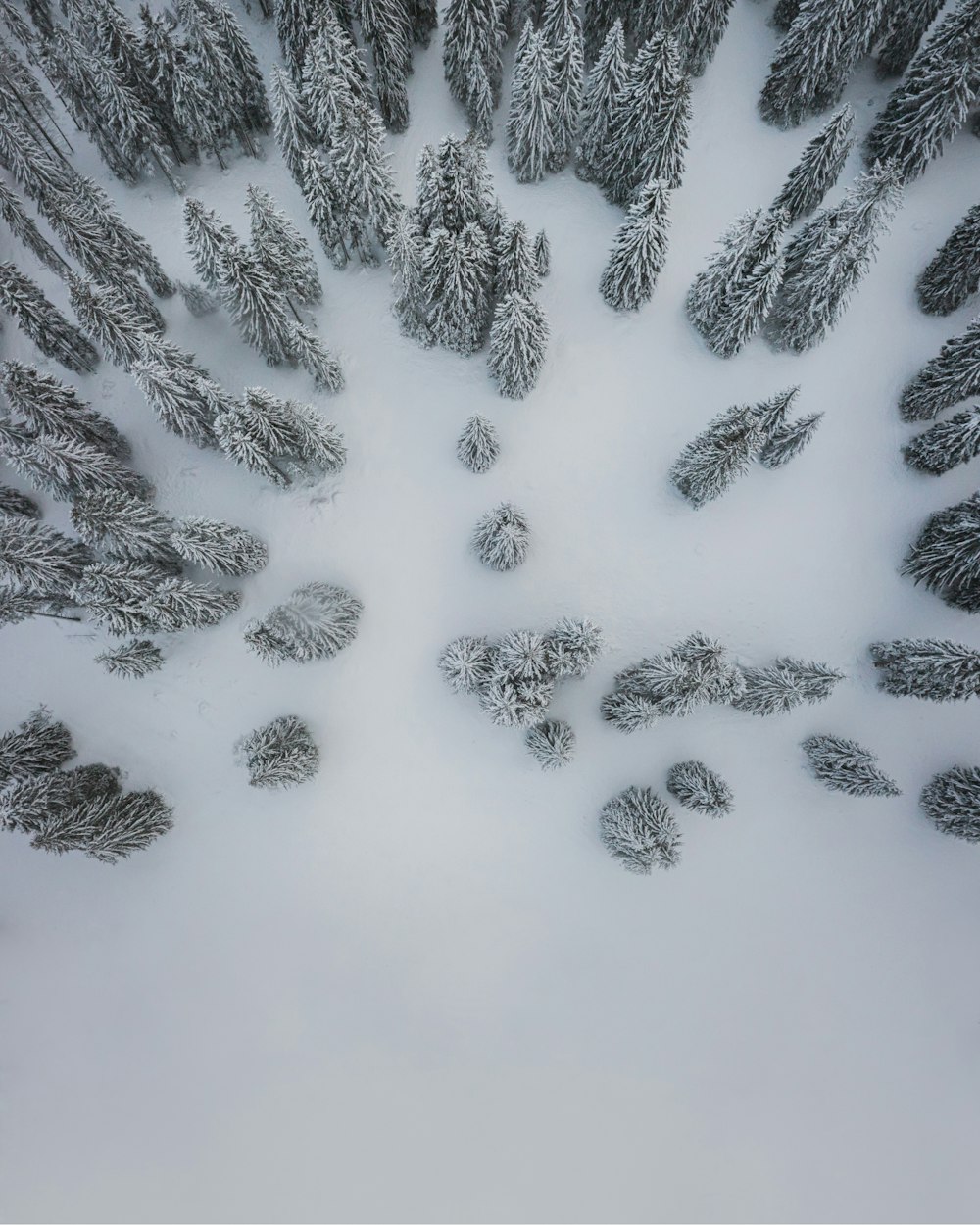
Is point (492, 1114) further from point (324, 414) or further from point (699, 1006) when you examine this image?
point (324, 414)

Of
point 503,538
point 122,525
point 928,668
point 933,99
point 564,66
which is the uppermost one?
point 564,66

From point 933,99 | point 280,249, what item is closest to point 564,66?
point 280,249

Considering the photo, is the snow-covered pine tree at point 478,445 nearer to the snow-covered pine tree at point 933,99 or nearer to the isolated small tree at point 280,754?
the isolated small tree at point 280,754

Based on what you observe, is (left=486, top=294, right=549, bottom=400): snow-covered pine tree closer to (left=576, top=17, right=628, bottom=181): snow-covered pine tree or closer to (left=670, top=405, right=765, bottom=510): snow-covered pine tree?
(left=670, top=405, right=765, bottom=510): snow-covered pine tree

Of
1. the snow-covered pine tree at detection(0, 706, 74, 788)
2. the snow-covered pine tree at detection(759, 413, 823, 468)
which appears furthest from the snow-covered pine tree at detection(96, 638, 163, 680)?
the snow-covered pine tree at detection(759, 413, 823, 468)

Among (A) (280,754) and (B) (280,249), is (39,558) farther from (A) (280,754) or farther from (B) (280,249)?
(B) (280,249)

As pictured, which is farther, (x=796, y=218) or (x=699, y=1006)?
(x=796, y=218)

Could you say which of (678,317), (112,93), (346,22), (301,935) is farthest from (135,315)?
(301,935)
